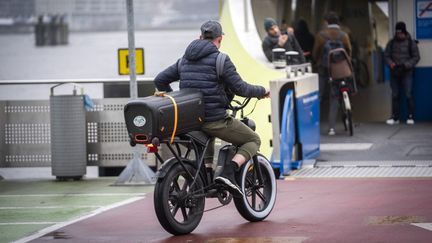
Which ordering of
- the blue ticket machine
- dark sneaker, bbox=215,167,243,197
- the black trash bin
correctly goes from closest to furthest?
1. dark sneaker, bbox=215,167,243,197
2. the blue ticket machine
3. the black trash bin

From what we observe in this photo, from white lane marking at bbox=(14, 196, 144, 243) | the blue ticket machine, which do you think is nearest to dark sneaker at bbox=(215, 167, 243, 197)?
white lane marking at bbox=(14, 196, 144, 243)

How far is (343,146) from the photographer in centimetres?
1717

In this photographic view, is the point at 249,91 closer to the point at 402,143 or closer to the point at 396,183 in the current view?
the point at 396,183

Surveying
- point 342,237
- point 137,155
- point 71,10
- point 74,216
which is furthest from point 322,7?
point 71,10

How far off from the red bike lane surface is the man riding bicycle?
585mm

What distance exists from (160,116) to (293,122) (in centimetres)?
515

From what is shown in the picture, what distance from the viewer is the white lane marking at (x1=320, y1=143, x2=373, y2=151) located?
16.9 meters

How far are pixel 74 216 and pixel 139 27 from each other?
146 m

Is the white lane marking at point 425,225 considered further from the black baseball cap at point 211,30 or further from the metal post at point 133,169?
the metal post at point 133,169

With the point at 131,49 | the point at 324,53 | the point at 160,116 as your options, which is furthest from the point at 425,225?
the point at 324,53

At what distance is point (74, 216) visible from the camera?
1260cm

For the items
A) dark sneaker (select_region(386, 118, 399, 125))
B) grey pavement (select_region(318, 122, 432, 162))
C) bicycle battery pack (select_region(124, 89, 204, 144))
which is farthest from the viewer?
dark sneaker (select_region(386, 118, 399, 125))

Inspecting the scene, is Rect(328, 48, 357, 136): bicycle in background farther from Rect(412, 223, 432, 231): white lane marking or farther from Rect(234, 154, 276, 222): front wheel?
Rect(412, 223, 432, 231): white lane marking

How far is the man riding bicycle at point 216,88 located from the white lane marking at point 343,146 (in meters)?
6.03
